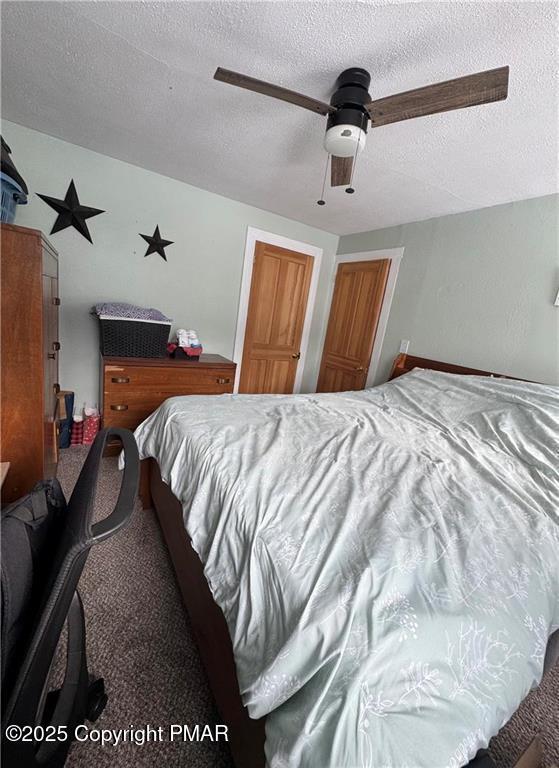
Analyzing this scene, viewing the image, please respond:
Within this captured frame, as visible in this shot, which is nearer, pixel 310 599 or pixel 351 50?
pixel 310 599

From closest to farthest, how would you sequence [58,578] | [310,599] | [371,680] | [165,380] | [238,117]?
[58,578] < [371,680] < [310,599] < [238,117] < [165,380]

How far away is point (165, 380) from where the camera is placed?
7.93 feet

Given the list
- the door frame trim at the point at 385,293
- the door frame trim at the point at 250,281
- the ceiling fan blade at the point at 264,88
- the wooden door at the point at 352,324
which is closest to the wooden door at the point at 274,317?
the door frame trim at the point at 250,281

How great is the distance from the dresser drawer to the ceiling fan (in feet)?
5.77

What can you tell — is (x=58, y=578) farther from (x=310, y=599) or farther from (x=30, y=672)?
(x=310, y=599)

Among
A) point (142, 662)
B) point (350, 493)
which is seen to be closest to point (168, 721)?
point (142, 662)

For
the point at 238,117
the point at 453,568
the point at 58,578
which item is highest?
the point at 238,117

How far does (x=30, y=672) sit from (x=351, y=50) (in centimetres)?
198

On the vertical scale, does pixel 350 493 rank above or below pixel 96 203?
below

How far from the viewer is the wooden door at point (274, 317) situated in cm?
325

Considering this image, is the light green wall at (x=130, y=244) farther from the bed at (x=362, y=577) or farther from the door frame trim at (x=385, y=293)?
the bed at (x=362, y=577)

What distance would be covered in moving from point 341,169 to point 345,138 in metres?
0.32

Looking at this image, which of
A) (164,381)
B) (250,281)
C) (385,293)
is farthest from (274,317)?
(164,381)

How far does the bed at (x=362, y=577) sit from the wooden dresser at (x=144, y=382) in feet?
2.77
